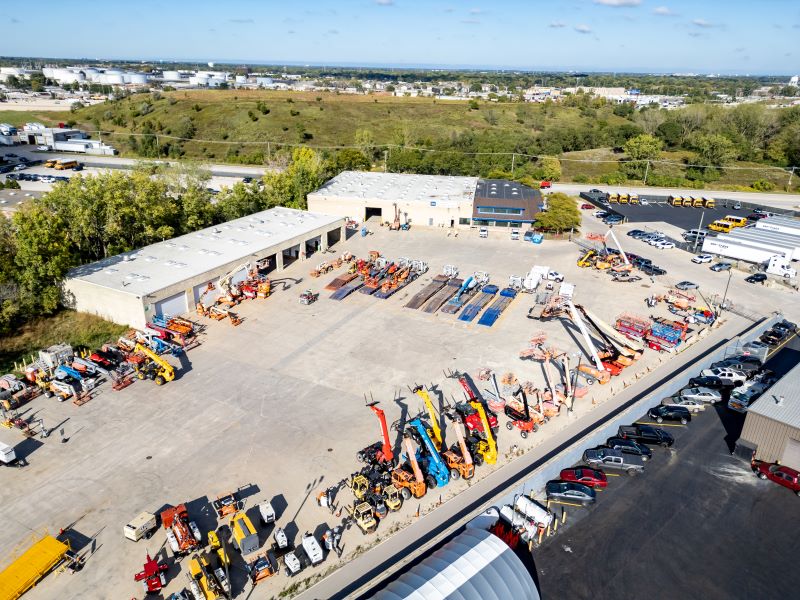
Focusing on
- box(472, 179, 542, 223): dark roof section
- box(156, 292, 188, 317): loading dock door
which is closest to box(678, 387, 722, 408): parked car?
box(472, 179, 542, 223): dark roof section

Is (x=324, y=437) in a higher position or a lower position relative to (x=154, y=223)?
lower

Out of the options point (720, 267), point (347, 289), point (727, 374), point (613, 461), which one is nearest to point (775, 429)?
point (613, 461)

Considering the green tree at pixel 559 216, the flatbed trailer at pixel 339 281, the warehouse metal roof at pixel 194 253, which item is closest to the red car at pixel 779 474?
the flatbed trailer at pixel 339 281

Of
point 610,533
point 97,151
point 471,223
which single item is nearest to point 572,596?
point 610,533

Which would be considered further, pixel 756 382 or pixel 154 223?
pixel 154 223

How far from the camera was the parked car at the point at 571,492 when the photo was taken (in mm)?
21812

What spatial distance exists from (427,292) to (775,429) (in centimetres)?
2442

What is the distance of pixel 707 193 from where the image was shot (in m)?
80.4

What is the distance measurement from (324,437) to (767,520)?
19.1 m

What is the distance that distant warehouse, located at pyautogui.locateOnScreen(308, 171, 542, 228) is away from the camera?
5941cm

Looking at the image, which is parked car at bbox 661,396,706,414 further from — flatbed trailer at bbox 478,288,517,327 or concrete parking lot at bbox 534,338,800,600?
flatbed trailer at bbox 478,288,517,327

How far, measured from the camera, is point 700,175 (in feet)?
298

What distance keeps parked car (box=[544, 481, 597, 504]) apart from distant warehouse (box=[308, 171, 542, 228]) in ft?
132

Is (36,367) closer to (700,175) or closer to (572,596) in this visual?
(572,596)
